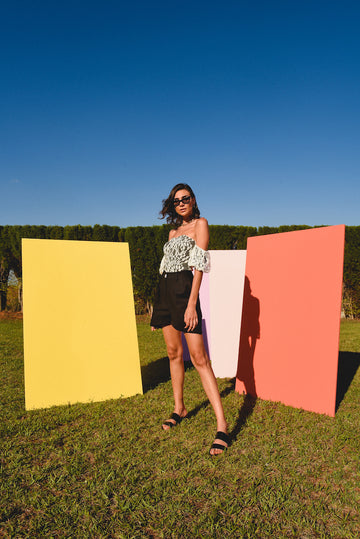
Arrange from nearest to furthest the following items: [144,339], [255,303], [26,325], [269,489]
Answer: [269,489]
[26,325]
[255,303]
[144,339]

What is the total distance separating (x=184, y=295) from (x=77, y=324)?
1.60m

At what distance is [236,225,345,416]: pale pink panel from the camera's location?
10.8 feet

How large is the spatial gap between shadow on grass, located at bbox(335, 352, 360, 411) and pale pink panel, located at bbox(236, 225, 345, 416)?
19.6 inches

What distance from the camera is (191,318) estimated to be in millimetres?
2727

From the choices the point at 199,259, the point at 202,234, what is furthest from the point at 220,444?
the point at 202,234

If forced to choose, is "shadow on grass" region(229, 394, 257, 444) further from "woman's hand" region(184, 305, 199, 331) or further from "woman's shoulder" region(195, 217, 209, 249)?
"woman's shoulder" region(195, 217, 209, 249)

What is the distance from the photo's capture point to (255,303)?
3.98 metres

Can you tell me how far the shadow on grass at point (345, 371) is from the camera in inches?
158

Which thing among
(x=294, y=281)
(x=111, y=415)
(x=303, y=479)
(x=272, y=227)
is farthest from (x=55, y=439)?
(x=272, y=227)

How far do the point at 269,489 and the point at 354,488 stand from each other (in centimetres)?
56

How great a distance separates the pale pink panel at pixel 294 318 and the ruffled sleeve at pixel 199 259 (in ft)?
4.37

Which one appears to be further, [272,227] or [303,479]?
[272,227]

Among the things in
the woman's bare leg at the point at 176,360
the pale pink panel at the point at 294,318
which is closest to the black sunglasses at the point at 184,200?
the woman's bare leg at the point at 176,360

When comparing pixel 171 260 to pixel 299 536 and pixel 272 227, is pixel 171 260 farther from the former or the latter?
pixel 272 227
